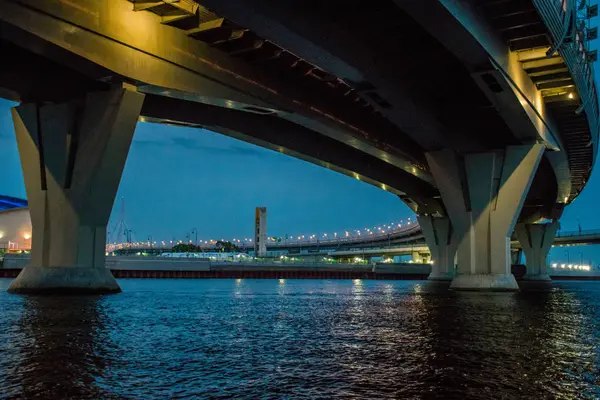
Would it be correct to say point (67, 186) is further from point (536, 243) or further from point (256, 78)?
point (536, 243)

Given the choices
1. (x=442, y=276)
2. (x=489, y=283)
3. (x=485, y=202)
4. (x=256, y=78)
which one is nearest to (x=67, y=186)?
(x=256, y=78)

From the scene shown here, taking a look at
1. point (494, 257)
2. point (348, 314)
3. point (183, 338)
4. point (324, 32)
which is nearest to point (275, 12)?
point (324, 32)

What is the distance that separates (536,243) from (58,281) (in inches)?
3833

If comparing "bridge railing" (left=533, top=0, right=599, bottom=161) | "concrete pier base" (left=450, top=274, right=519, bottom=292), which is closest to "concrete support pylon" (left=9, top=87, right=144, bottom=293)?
"bridge railing" (left=533, top=0, right=599, bottom=161)

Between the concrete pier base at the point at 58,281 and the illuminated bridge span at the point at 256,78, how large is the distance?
8 cm

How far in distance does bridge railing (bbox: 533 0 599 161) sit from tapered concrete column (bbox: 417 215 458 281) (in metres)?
40.1

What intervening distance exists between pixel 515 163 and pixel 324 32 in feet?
76.8

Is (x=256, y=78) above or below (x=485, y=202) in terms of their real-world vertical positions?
above

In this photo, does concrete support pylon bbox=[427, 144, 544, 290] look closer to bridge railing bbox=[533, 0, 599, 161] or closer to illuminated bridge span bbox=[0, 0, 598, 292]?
illuminated bridge span bbox=[0, 0, 598, 292]

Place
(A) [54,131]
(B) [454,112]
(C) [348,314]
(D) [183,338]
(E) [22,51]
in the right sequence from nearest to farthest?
(D) [183,338], (C) [348,314], (E) [22,51], (A) [54,131], (B) [454,112]

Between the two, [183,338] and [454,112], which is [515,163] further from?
[183,338]

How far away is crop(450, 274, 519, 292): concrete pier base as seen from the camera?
42656 millimetres

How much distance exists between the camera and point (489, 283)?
140 feet

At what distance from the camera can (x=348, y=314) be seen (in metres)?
21.2
